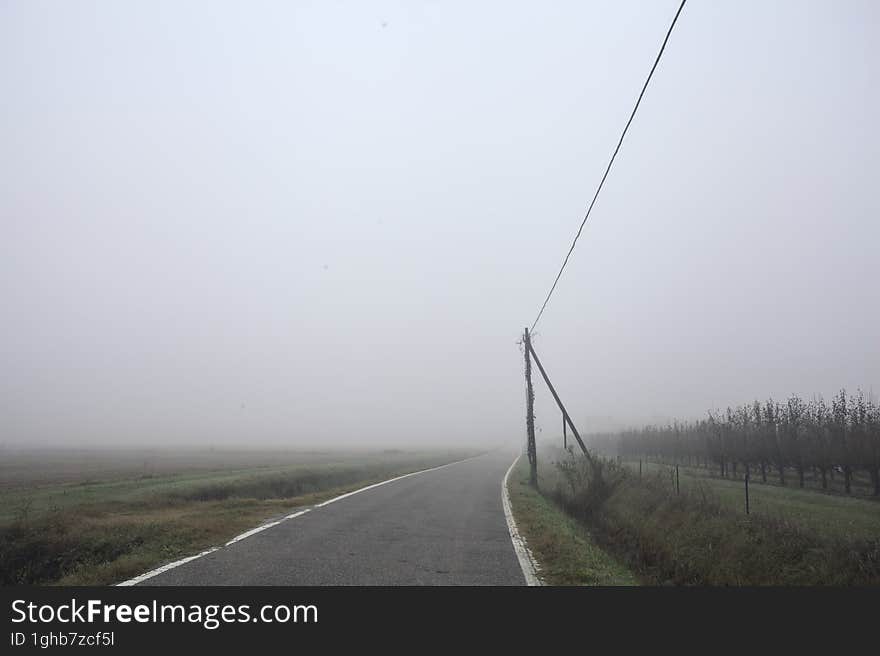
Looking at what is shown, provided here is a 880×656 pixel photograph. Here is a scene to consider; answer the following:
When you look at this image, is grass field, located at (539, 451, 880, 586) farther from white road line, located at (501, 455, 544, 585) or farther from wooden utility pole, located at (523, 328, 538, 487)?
wooden utility pole, located at (523, 328, 538, 487)

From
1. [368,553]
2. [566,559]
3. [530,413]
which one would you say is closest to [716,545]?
[566,559]

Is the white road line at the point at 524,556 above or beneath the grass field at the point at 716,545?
above

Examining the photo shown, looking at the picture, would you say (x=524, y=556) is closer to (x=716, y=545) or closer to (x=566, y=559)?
(x=566, y=559)

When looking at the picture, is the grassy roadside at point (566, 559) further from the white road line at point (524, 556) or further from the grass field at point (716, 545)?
the grass field at point (716, 545)

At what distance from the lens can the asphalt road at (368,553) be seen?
7.13 m

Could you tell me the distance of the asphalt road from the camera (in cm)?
713

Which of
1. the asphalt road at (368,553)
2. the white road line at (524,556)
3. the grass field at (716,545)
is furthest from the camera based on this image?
the grass field at (716,545)

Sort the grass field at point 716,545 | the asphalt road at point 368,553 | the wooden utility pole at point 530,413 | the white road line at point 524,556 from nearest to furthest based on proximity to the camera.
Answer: the asphalt road at point 368,553 → the white road line at point 524,556 → the grass field at point 716,545 → the wooden utility pole at point 530,413

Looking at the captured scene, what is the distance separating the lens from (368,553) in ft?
29.2

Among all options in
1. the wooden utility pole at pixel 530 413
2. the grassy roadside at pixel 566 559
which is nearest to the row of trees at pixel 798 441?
the wooden utility pole at pixel 530 413

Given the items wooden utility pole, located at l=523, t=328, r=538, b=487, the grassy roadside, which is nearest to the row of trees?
wooden utility pole, located at l=523, t=328, r=538, b=487

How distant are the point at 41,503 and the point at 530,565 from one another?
17805 millimetres

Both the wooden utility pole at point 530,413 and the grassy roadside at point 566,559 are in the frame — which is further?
the wooden utility pole at point 530,413

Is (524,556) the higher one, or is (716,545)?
(524,556)
